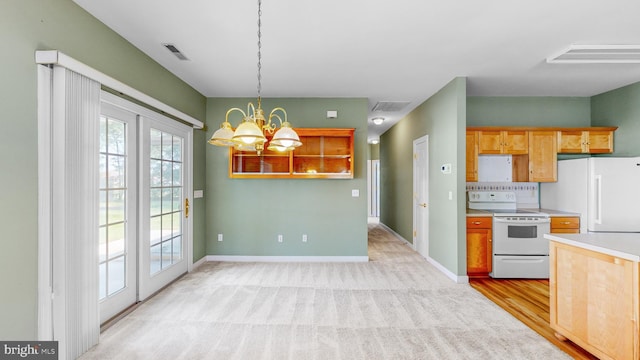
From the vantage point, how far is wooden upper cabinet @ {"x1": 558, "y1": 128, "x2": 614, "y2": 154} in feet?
14.3

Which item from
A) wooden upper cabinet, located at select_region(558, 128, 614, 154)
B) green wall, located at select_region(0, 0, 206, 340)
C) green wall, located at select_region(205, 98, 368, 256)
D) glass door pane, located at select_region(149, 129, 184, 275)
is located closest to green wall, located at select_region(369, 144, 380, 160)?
green wall, located at select_region(205, 98, 368, 256)

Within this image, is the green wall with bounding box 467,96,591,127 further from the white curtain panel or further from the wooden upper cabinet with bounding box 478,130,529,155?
the white curtain panel

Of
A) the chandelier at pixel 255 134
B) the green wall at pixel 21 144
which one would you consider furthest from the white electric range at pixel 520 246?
the green wall at pixel 21 144

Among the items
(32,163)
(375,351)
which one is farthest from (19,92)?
(375,351)

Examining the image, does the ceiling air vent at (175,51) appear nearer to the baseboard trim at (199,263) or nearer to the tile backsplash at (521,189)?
the baseboard trim at (199,263)

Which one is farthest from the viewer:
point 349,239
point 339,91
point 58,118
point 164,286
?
point 349,239

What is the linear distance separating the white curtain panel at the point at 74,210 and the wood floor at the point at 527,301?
3915 millimetres

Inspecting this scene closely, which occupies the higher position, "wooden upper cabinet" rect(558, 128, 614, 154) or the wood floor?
"wooden upper cabinet" rect(558, 128, 614, 154)

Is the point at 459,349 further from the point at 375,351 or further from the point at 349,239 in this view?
the point at 349,239

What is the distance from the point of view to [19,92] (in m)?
1.84

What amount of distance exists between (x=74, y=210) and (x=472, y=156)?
4766 mm

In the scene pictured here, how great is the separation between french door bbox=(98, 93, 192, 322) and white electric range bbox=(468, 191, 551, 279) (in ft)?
14.8

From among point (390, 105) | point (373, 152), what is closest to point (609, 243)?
point (390, 105)

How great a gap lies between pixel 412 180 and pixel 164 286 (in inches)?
181
